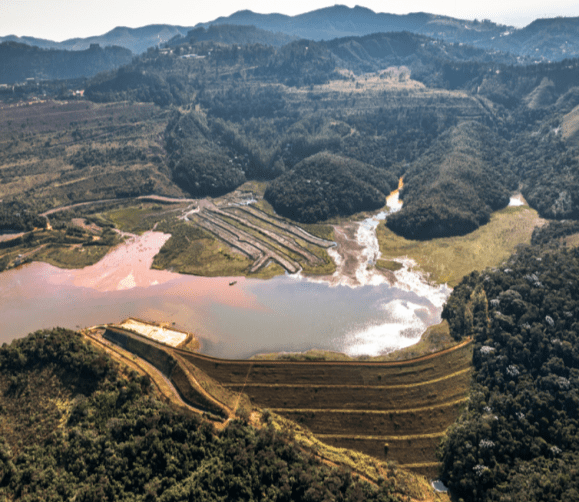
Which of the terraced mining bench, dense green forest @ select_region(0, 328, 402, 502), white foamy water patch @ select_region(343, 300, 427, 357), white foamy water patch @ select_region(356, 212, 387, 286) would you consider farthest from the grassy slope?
dense green forest @ select_region(0, 328, 402, 502)

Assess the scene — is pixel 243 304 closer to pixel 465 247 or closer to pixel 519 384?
pixel 519 384

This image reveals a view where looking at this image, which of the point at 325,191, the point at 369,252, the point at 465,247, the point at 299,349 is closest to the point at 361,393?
the point at 299,349

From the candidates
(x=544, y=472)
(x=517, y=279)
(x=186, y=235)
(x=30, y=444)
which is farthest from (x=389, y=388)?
(x=186, y=235)

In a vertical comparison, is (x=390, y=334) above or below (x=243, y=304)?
below

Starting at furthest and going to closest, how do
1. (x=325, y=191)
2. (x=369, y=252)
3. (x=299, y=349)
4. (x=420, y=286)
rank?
(x=325, y=191) → (x=369, y=252) → (x=420, y=286) → (x=299, y=349)

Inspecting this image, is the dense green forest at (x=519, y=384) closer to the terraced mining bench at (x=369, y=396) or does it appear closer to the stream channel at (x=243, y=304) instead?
the terraced mining bench at (x=369, y=396)

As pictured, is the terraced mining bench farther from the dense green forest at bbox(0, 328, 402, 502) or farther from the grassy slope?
the grassy slope
